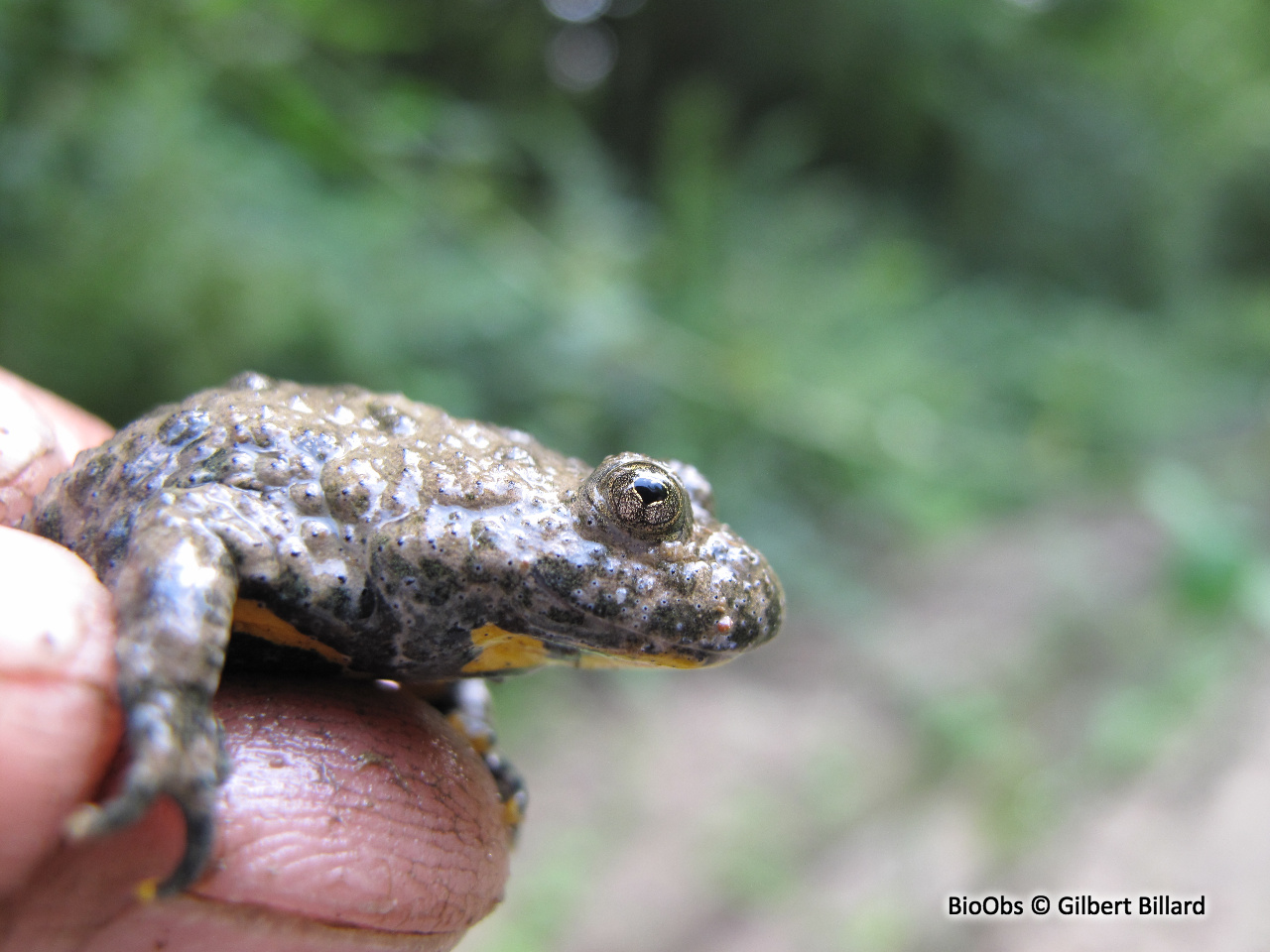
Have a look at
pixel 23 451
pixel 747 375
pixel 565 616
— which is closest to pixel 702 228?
pixel 747 375

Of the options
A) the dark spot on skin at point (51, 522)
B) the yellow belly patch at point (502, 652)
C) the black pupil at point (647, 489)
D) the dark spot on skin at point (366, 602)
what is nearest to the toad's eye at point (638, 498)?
the black pupil at point (647, 489)

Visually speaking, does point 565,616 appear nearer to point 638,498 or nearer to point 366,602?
point 638,498

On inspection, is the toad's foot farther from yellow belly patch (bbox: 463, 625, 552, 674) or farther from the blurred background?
the blurred background

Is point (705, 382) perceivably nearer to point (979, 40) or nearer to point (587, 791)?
point (587, 791)

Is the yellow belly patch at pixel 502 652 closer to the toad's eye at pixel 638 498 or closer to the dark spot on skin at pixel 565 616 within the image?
the dark spot on skin at pixel 565 616

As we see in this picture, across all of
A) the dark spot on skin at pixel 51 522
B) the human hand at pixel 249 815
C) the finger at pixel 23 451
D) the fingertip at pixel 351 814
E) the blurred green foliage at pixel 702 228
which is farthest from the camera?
the blurred green foliage at pixel 702 228

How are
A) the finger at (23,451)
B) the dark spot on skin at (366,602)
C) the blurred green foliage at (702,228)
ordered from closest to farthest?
1. the dark spot on skin at (366,602)
2. the finger at (23,451)
3. the blurred green foliage at (702,228)
